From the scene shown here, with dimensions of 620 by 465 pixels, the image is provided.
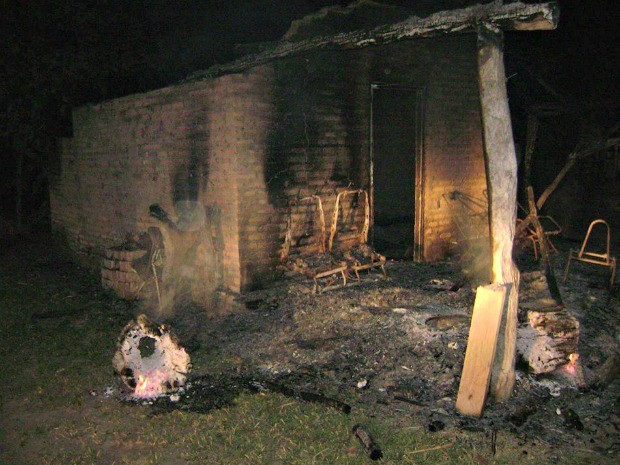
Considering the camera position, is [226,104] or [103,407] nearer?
[103,407]

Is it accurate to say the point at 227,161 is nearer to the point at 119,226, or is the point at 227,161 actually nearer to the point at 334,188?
the point at 334,188

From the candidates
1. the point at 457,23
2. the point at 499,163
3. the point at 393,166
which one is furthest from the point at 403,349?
the point at 393,166

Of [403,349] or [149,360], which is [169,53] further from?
[403,349]

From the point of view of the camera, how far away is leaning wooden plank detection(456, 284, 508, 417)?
448cm

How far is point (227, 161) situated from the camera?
278 inches

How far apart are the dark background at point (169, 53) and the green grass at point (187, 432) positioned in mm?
7039

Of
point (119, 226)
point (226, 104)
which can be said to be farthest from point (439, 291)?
point (119, 226)

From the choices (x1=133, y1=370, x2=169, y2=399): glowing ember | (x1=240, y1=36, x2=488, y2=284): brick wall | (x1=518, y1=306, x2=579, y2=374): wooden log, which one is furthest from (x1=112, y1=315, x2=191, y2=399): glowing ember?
(x1=518, y1=306, x2=579, y2=374): wooden log

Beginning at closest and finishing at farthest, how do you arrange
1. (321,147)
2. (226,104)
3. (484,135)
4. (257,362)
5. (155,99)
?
(484,135) → (257,362) → (226,104) → (321,147) → (155,99)

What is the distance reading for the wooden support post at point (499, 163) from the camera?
439 cm

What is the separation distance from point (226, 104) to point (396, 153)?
604cm

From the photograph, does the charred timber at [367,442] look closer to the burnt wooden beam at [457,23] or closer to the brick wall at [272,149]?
the brick wall at [272,149]

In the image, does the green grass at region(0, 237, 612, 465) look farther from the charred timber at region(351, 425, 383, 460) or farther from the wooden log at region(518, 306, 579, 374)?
the wooden log at region(518, 306, 579, 374)

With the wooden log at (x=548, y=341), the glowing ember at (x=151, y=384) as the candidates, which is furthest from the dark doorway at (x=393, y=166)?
the glowing ember at (x=151, y=384)
